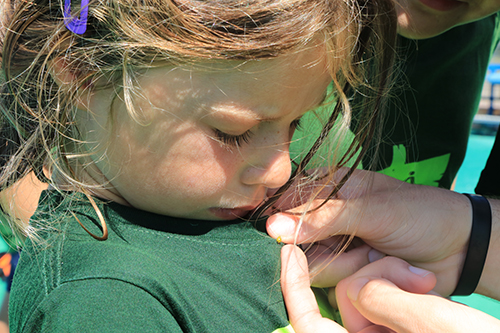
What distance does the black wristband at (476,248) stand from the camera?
3.44 feet

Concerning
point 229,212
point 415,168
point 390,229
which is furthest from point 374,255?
point 415,168

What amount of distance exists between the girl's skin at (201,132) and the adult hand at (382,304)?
22cm

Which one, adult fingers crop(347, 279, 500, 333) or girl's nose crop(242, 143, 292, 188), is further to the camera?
girl's nose crop(242, 143, 292, 188)

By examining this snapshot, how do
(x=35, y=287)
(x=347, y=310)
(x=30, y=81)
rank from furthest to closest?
(x=347, y=310)
(x=30, y=81)
(x=35, y=287)

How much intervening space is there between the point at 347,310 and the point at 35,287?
2.13 ft

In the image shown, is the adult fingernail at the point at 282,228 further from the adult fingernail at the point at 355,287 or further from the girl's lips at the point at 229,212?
the adult fingernail at the point at 355,287

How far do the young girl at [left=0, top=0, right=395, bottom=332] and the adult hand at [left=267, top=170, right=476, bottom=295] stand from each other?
12 centimetres

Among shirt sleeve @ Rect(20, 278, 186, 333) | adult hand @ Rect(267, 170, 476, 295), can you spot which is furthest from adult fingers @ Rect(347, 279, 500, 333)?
shirt sleeve @ Rect(20, 278, 186, 333)

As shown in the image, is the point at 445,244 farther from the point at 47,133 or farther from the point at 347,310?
the point at 47,133

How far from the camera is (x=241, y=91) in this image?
0.79m

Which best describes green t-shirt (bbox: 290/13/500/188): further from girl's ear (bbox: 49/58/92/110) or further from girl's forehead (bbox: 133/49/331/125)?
girl's ear (bbox: 49/58/92/110)

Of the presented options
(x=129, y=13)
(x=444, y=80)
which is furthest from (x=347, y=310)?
(x=444, y=80)

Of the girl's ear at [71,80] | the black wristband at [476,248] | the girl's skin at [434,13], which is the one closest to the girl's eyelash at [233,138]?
the girl's ear at [71,80]

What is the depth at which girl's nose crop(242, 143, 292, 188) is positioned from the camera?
2.95ft
